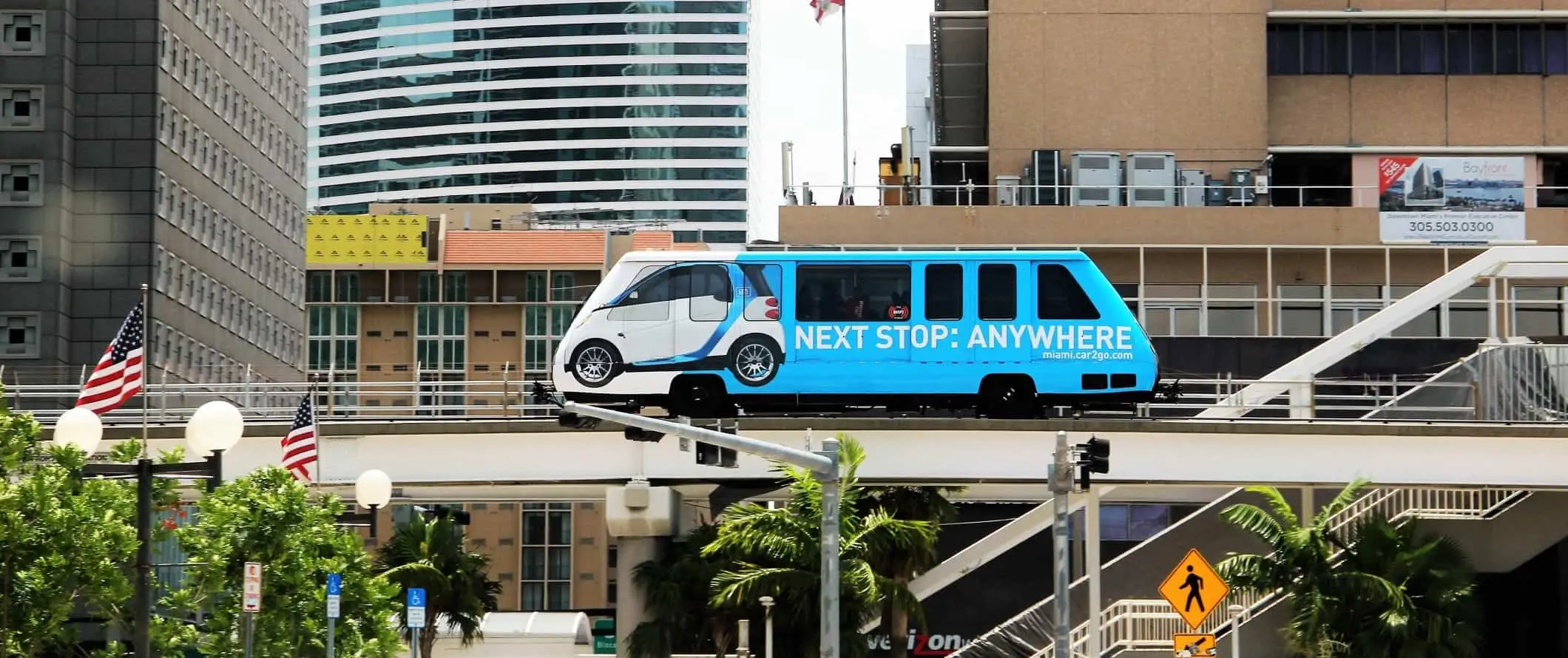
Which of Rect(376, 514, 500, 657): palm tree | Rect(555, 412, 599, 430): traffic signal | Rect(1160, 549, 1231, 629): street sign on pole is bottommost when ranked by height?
Rect(376, 514, 500, 657): palm tree

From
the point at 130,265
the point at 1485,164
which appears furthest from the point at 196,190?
the point at 1485,164

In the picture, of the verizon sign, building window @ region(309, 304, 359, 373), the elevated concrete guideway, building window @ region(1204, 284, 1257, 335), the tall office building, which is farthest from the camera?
building window @ region(309, 304, 359, 373)

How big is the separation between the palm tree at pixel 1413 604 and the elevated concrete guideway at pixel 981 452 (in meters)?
1.28

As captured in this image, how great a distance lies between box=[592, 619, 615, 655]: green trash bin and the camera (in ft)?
357

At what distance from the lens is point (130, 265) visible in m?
101

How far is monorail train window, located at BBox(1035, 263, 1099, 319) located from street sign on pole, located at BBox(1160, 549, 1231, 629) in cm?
885

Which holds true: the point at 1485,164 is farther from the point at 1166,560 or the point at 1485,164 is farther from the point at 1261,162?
the point at 1166,560

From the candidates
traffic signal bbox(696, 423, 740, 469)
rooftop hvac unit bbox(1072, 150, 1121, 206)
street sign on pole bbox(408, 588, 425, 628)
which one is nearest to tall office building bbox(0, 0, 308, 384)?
rooftop hvac unit bbox(1072, 150, 1121, 206)

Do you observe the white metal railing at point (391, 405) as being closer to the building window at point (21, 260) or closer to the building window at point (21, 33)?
the building window at point (21, 260)

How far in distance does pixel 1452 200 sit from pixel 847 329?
31000 millimetres

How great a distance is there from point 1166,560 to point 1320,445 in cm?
558

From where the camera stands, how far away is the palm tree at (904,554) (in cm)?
4591

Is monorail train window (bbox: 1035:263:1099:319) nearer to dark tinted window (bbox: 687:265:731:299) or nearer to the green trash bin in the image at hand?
dark tinted window (bbox: 687:265:731:299)

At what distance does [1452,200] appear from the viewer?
225 feet
